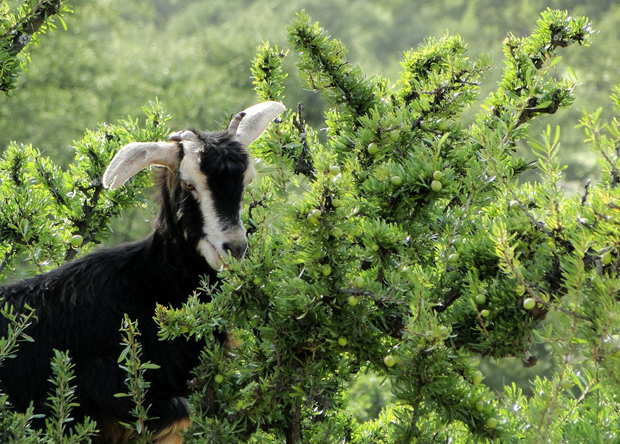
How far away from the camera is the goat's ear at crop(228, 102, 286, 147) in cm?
441

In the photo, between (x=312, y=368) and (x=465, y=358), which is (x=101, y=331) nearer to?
(x=312, y=368)

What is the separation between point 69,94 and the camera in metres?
24.4

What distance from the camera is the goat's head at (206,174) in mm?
4074

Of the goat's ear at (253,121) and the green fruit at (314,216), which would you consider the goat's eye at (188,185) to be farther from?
the green fruit at (314,216)

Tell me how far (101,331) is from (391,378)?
213 centimetres

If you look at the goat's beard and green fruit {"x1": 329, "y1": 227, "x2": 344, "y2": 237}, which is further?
the goat's beard

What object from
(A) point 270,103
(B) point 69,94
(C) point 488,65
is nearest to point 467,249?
(C) point 488,65

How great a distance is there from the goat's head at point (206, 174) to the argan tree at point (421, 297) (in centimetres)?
78

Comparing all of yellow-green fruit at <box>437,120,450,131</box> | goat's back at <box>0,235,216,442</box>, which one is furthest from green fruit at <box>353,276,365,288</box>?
goat's back at <box>0,235,216,442</box>

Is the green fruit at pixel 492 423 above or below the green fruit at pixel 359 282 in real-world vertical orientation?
below

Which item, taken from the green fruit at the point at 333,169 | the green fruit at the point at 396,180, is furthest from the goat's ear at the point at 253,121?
the green fruit at the point at 333,169

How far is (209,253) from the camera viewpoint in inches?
162

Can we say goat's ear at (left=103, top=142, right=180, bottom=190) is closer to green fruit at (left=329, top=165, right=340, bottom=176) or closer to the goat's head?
the goat's head

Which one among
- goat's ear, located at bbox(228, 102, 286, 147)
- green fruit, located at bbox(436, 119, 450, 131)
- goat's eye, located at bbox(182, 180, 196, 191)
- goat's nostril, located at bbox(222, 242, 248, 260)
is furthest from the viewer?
goat's ear, located at bbox(228, 102, 286, 147)
